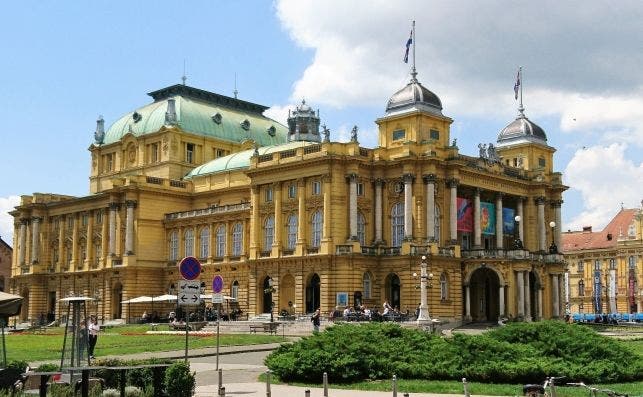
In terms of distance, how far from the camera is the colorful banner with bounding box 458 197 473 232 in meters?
79.6

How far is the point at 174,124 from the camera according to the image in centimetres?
10244

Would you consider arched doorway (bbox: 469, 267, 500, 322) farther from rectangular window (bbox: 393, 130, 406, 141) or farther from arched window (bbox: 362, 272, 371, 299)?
rectangular window (bbox: 393, 130, 406, 141)

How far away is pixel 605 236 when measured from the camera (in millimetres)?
147250

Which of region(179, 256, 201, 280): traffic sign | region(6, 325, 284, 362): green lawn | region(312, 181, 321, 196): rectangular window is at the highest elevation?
region(312, 181, 321, 196): rectangular window

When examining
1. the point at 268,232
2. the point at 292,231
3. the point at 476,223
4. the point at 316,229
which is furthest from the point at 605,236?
the point at 316,229

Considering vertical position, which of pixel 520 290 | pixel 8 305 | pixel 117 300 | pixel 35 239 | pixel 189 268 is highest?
pixel 35 239

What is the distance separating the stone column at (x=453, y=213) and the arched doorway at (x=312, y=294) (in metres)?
12.4

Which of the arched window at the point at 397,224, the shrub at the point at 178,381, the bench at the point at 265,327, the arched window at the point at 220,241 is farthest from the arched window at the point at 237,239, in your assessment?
the shrub at the point at 178,381

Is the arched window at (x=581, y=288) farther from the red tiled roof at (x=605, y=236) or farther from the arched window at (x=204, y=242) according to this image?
the arched window at (x=204, y=242)

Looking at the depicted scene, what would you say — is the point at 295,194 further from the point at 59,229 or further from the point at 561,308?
the point at 59,229

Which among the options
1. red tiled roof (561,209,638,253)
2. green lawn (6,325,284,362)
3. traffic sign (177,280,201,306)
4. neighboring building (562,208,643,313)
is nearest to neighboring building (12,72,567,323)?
green lawn (6,325,284,362)

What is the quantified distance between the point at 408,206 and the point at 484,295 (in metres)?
14.5

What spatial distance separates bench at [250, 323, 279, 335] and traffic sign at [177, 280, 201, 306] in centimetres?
3514

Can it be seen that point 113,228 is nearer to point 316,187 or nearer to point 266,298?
point 266,298
